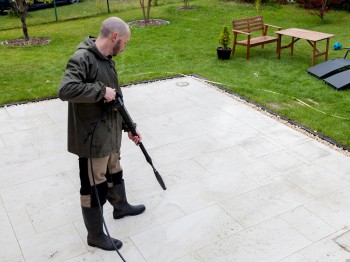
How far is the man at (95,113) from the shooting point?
2.74m

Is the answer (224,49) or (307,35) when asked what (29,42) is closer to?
(224,49)

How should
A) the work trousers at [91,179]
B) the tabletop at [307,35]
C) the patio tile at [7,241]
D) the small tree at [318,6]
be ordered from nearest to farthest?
1. the work trousers at [91,179]
2. the patio tile at [7,241]
3. the tabletop at [307,35]
4. the small tree at [318,6]

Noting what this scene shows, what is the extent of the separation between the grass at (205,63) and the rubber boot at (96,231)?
3.36m

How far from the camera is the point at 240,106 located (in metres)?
6.32

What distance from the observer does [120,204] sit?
12.2 feet

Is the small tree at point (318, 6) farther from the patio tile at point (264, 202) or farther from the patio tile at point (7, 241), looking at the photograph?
the patio tile at point (7, 241)

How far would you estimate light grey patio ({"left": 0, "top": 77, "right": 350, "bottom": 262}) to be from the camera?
344 centimetres

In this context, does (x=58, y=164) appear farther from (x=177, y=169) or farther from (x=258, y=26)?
(x=258, y=26)

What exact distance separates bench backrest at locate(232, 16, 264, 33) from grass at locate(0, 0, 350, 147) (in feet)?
1.80

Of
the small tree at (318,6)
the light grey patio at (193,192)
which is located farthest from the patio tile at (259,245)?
the small tree at (318,6)

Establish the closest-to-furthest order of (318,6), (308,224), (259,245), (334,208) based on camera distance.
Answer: (259,245)
(308,224)
(334,208)
(318,6)

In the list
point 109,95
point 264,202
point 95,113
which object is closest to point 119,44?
point 109,95

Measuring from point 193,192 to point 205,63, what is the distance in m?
4.78

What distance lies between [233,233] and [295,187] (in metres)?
1.05
